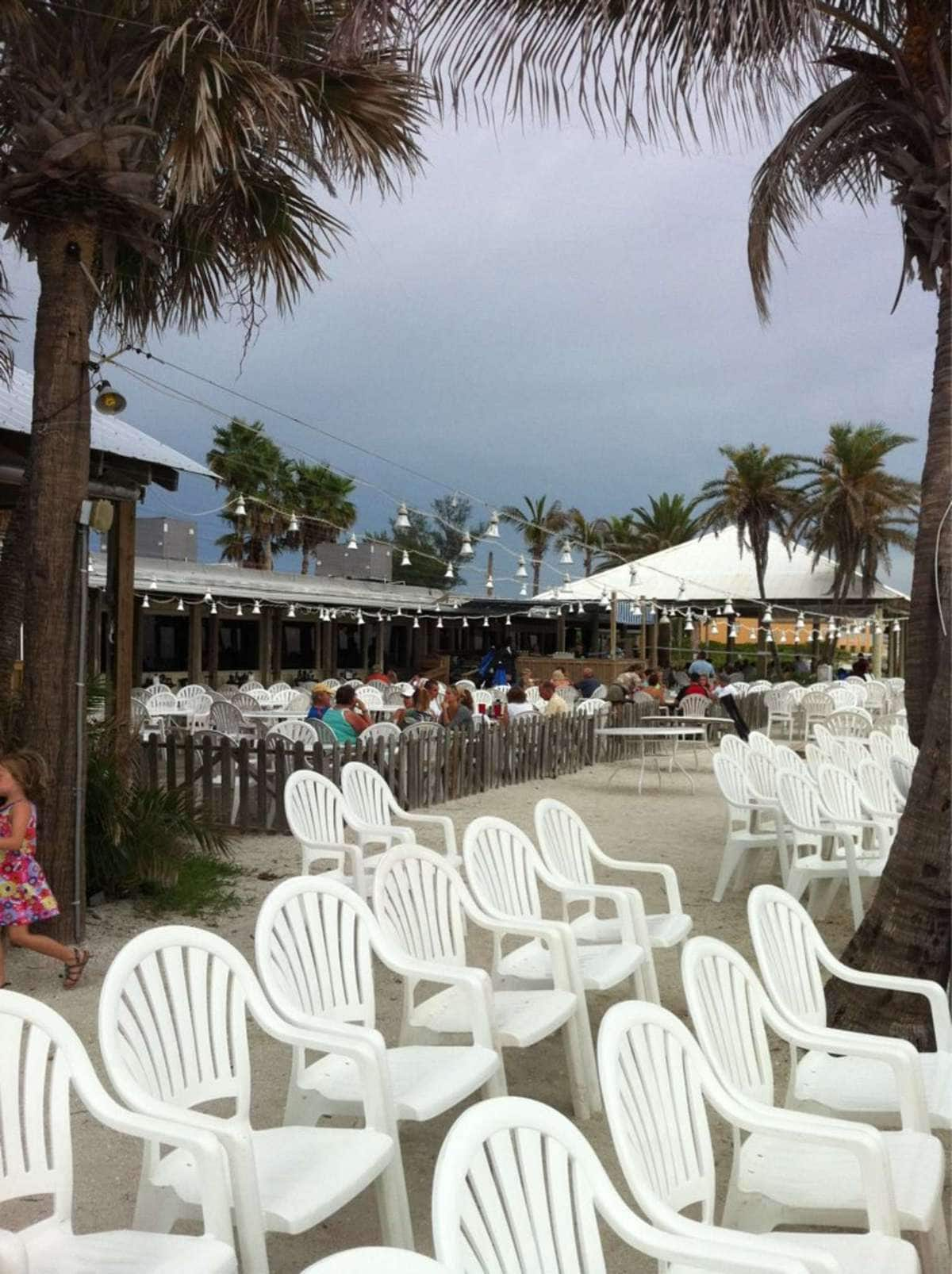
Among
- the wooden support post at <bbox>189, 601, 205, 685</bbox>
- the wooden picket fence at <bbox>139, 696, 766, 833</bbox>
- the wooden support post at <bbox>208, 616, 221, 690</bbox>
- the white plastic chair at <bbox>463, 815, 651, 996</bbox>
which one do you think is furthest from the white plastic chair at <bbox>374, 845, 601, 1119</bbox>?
the wooden support post at <bbox>208, 616, 221, 690</bbox>

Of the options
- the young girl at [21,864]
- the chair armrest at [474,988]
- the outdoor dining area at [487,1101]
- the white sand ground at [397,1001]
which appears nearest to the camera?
the outdoor dining area at [487,1101]

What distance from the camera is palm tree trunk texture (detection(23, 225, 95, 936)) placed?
653 centimetres

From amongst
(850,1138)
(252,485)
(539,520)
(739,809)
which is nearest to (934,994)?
(850,1138)

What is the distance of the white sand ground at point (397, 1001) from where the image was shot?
3539 mm

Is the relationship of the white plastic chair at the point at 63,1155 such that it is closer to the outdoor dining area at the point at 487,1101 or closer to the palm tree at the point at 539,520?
the outdoor dining area at the point at 487,1101

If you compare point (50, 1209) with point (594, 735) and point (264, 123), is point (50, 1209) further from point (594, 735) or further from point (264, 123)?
point (594, 735)

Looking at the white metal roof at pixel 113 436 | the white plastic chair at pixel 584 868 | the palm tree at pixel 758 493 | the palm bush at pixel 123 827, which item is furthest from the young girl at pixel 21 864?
the palm tree at pixel 758 493

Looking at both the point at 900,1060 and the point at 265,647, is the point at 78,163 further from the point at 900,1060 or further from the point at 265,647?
the point at 265,647

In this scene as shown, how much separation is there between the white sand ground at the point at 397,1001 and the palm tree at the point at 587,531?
46.5 metres

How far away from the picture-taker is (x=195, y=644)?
956 inches

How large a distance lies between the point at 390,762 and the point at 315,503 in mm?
39189

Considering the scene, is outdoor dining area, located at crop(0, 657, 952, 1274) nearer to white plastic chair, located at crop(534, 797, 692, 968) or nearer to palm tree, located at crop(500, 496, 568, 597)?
white plastic chair, located at crop(534, 797, 692, 968)

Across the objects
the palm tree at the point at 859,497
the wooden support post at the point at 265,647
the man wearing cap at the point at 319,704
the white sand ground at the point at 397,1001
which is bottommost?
the white sand ground at the point at 397,1001

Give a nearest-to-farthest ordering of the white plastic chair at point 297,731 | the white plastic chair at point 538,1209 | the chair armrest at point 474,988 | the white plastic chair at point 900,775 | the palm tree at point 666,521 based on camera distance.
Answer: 1. the white plastic chair at point 538,1209
2. the chair armrest at point 474,988
3. the white plastic chair at point 900,775
4. the white plastic chair at point 297,731
5. the palm tree at point 666,521
